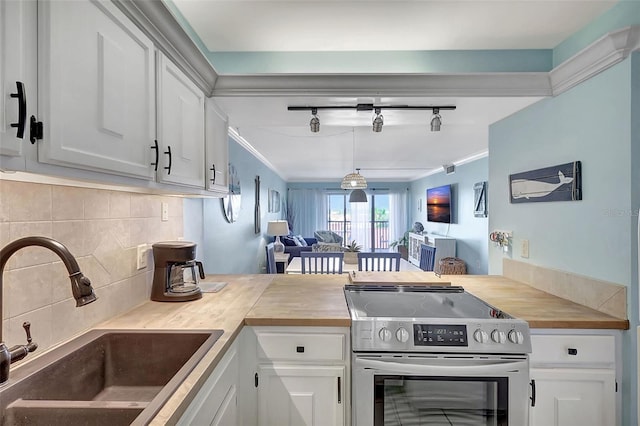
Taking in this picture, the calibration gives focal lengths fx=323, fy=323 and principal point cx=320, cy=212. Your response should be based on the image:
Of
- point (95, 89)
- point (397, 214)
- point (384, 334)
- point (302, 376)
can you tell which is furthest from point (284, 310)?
point (397, 214)

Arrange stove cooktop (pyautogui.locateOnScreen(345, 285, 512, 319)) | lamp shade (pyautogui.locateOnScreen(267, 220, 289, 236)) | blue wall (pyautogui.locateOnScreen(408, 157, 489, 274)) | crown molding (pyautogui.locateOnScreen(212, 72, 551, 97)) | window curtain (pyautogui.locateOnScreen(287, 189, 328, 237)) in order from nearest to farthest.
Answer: stove cooktop (pyautogui.locateOnScreen(345, 285, 512, 319)) < crown molding (pyautogui.locateOnScreen(212, 72, 551, 97)) < blue wall (pyautogui.locateOnScreen(408, 157, 489, 274)) < lamp shade (pyautogui.locateOnScreen(267, 220, 289, 236)) < window curtain (pyautogui.locateOnScreen(287, 189, 328, 237))

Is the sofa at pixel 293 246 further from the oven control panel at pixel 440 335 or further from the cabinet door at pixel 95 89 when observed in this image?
the cabinet door at pixel 95 89

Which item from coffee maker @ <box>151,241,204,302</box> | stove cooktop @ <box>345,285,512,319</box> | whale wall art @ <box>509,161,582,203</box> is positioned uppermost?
whale wall art @ <box>509,161,582,203</box>

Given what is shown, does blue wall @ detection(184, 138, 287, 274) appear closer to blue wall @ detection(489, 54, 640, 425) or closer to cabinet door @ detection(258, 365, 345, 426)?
cabinet door @ detection(258, 365, 345, 426)

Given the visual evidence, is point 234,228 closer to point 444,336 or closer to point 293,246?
point 444,336

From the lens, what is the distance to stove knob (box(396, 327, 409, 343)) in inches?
56.5

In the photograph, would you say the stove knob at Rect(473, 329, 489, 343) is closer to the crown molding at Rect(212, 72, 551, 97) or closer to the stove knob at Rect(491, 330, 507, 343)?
the stove knob at Rect(491, 330, 507, 343)

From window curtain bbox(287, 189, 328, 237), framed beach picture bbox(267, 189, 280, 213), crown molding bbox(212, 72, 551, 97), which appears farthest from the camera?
window curtain bbox(287, 189, 328, 237)

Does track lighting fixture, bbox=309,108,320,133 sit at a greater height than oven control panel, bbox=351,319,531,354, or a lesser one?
greater

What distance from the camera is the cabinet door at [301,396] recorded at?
1496mm

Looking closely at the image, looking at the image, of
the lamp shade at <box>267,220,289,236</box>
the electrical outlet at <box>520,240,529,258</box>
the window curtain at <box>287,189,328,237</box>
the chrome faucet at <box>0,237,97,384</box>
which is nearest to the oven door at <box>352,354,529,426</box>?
the electrical outlet at <box>520,240,529,258</box>

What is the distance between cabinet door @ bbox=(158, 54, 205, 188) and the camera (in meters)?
1.33

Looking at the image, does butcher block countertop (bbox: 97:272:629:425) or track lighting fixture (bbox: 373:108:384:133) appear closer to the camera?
butcher block countertop (bbox: 97:272:629:425)

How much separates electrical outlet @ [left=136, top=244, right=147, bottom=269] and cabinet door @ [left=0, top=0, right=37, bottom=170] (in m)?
0.99
